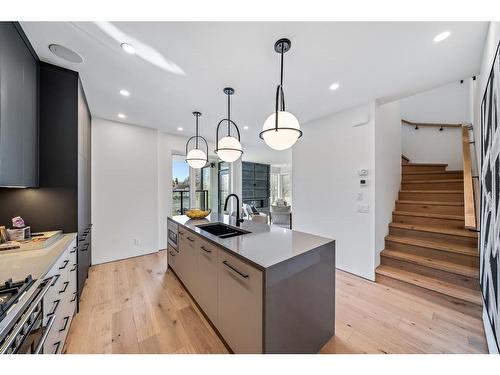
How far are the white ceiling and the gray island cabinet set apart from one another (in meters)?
1.68

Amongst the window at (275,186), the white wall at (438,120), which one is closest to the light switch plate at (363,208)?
the white wall at (438,120)

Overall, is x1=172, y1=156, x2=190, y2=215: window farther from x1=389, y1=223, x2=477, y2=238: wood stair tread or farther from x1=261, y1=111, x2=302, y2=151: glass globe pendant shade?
x1=389, y1=223, x2=477, y2=238: wood stair tread

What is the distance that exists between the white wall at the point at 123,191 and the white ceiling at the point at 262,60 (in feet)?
2.44

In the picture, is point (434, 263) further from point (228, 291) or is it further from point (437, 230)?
A: point (228, 291)

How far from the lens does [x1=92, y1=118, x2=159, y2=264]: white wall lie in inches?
134

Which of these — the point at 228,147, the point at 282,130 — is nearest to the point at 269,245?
the point at 282,130

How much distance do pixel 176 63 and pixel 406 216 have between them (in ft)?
12.8

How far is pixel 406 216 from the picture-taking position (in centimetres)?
316

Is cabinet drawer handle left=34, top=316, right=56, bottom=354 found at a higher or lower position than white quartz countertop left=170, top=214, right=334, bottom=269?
lower

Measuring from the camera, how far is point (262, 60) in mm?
1871

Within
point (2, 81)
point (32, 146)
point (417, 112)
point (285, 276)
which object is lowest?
point (285, 276)

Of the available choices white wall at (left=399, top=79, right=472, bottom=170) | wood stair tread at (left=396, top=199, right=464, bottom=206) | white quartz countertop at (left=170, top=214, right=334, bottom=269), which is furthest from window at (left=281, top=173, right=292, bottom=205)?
white quartz countertop at (left=170, top=214, right=334, bottom=269)
